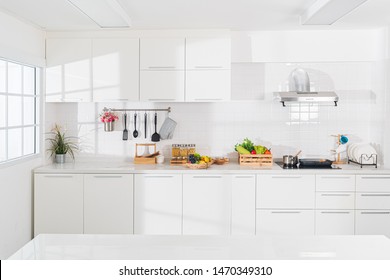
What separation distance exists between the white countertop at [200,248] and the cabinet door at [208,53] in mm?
3254

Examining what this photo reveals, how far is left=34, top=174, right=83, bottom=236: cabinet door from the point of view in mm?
4887

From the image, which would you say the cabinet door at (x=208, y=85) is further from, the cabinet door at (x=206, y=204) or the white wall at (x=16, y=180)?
the white wall at (x=16, y=180)

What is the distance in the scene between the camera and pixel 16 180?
451 centimetres

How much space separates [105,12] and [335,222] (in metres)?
3.13

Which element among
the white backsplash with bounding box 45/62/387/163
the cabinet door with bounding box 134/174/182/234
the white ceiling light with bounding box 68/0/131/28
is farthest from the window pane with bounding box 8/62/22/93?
the cabinet door with bounding box 134/174/182/234

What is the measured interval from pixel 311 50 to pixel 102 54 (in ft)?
7.86

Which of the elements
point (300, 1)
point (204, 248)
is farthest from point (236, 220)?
point (204, 248)

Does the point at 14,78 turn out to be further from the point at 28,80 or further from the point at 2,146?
the point at 2,146

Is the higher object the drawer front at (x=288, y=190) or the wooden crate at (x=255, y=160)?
the wooden crate at (x=255, y=160)

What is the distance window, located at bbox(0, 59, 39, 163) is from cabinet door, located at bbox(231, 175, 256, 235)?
2.26 metres

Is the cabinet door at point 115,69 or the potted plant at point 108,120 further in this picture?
the potted plant at point 108,120

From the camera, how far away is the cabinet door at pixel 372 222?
15.9 ft

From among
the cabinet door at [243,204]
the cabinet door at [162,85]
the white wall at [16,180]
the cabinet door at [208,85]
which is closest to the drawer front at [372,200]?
the cabinet door at [243,204]

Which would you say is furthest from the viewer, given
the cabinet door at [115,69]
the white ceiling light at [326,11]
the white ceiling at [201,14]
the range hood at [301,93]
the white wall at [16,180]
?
the cabinet door at [115,69]
